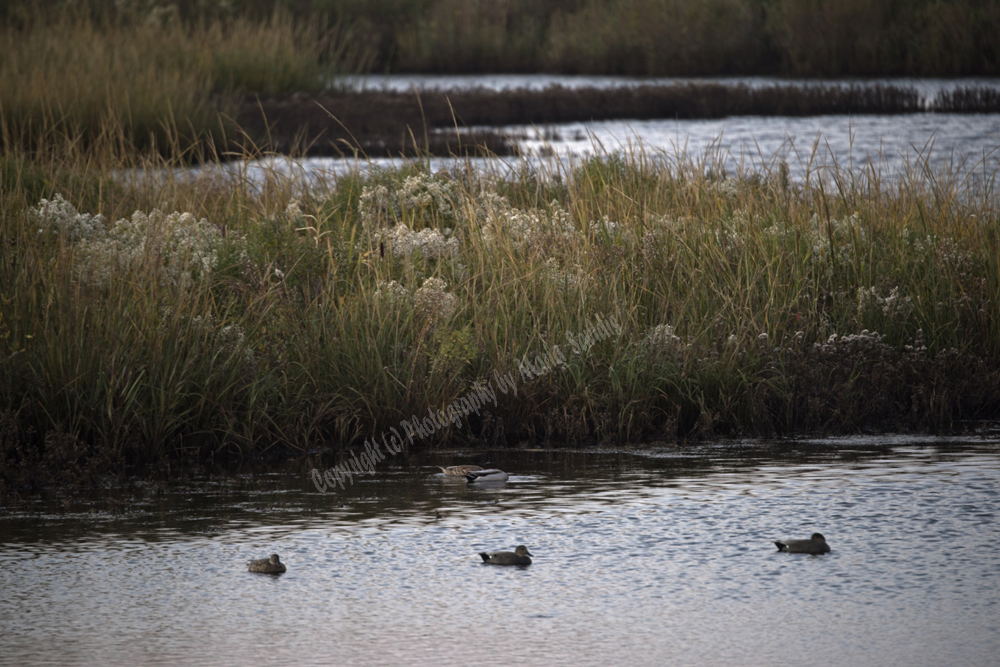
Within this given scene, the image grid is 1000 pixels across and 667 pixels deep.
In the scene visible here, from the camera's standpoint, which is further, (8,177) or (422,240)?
(8,177)

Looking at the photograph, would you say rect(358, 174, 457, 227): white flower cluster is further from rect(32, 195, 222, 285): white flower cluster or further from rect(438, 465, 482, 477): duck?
rect(438, 465, 482, 477): duck

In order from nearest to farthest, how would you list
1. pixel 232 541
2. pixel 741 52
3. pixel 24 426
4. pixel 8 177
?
pixel 232 541
pixel 24 426
pixel 8 177
pixel 741 52

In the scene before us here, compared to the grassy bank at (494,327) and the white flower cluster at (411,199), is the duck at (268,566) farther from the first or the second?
the white flower cluster at (411,199)

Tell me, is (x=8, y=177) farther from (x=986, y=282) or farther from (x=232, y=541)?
(x=986, y=282)

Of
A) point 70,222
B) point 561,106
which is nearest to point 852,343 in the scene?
point 70,222

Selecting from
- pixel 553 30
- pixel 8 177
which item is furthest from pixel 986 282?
pixel 553 30

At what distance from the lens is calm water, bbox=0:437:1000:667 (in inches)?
179

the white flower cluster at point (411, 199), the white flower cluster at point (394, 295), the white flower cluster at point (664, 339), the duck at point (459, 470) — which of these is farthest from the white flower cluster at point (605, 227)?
the duck at point (459, 470)

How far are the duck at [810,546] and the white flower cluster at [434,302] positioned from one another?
311 cm

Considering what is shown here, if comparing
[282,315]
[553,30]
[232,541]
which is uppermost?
[553,30]

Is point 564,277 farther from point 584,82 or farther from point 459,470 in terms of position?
point 584,82

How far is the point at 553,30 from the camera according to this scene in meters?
45.6

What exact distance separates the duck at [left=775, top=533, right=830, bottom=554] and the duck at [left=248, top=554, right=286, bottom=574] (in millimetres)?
2035

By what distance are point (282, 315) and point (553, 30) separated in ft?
127
